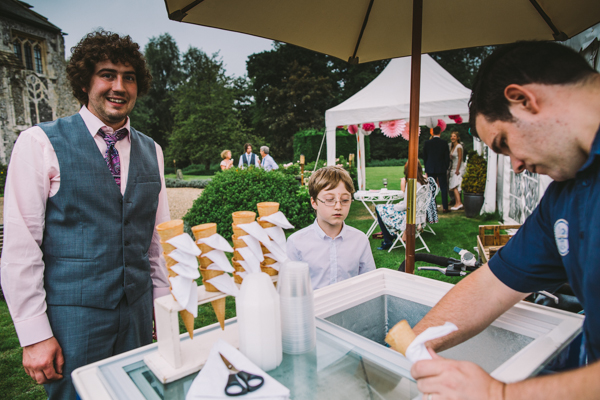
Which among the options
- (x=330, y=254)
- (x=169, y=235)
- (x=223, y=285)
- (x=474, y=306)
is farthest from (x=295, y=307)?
(x=330, y=254)

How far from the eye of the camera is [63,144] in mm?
1525

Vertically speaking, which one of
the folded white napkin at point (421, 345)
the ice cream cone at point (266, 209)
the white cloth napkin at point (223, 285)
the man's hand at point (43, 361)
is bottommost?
the man's hand at point (43, 361)

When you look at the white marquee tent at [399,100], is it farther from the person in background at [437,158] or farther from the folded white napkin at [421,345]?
the folded white napkin at [421,345]

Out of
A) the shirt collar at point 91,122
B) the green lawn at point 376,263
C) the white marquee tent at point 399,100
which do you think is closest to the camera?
the shirt collar at point 91,122


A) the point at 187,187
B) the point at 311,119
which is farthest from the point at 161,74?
the point at 187,187

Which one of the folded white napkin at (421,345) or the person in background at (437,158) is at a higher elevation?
the person in background at (437,158)

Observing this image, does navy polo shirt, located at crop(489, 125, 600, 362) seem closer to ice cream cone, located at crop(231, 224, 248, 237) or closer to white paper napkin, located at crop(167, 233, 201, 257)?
ice cream cone, located at crop(231, 224, 248, 237)

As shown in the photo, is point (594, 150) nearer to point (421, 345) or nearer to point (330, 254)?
point (421, 345)

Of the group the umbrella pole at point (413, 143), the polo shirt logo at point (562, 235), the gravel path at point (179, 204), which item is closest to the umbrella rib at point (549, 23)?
the umbrella pole at point (413, 143)

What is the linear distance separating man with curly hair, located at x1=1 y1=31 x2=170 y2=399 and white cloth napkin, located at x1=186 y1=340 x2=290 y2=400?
85 cm

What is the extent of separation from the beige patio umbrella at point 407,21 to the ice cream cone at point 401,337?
5.50ft

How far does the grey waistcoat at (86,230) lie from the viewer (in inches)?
58.8

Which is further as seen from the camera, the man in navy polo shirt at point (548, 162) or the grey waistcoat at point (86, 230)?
the grey waistcoat at point (86, 230)

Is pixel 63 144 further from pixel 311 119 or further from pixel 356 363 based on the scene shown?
pixel 311 119
